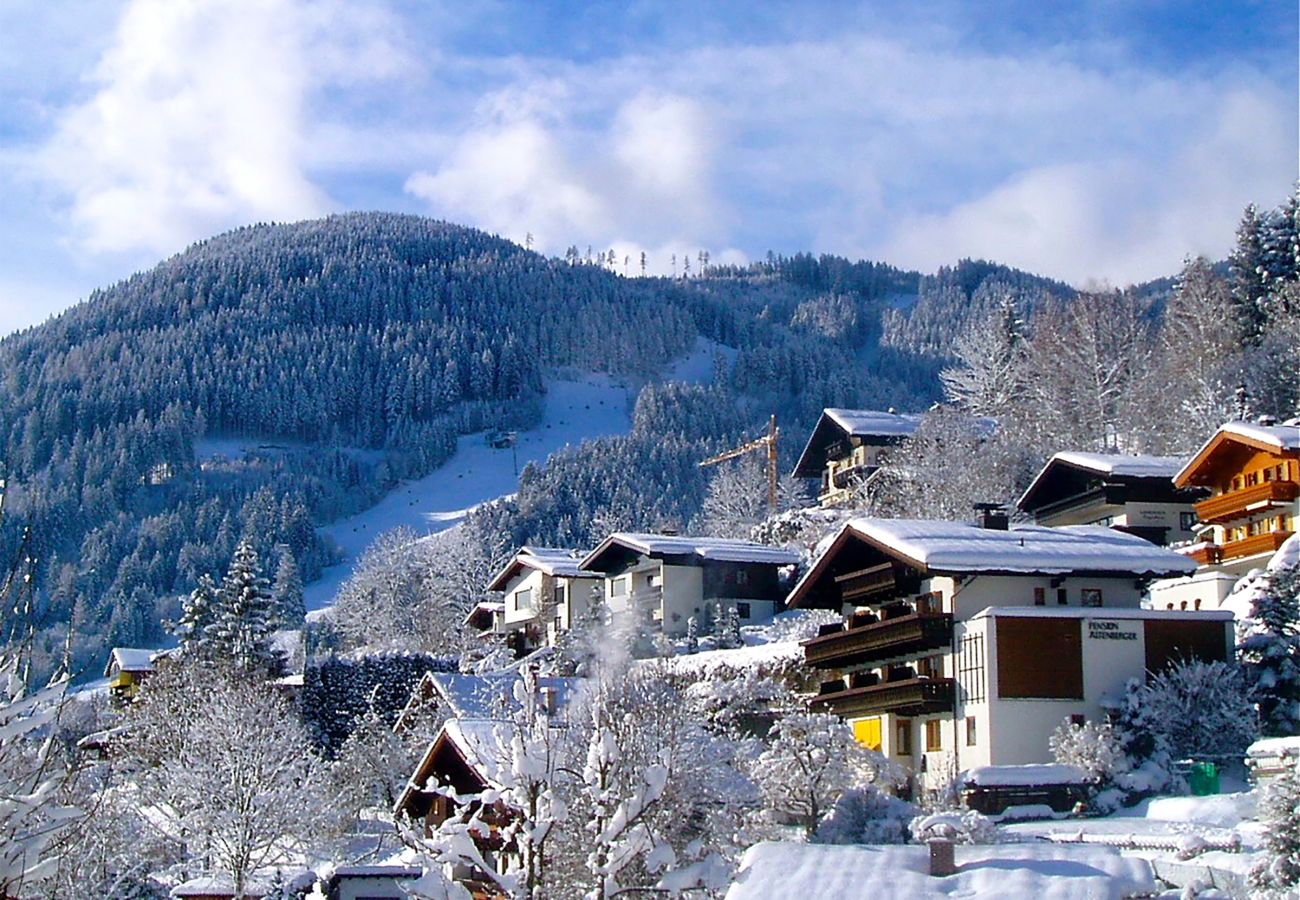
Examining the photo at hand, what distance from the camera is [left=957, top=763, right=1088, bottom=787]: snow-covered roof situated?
3531cm

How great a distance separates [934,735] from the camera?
4138 centimetres

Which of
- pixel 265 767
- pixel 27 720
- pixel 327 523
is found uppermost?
pixel 327 523

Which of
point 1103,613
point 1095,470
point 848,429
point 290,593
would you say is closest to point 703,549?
point 848,429

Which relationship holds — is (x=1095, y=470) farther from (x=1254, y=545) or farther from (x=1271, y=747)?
(x=1271, y=747)

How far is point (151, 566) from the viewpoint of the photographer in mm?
165000

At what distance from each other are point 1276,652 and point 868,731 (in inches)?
440

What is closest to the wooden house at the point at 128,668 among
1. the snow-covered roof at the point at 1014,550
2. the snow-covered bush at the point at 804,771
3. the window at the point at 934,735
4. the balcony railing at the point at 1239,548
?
the snow-covered roof at the point at 1014,550

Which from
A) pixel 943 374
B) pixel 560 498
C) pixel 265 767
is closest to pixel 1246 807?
pixel 265 767

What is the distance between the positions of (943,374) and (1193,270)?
16738 mm

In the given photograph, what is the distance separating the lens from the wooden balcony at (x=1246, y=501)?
48.0 metres

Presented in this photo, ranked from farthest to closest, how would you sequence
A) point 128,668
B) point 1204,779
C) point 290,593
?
point 290,593 → point 128,668 → point 1204,779

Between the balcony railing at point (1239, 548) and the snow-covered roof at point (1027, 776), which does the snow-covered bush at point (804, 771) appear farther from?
the balcony railing at point (1239, 548)

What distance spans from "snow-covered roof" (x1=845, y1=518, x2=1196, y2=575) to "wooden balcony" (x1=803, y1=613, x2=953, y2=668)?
1.48 meters

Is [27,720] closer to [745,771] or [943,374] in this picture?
[745,771]
